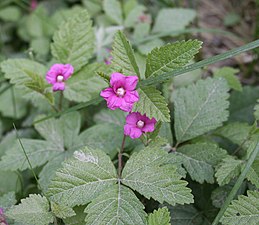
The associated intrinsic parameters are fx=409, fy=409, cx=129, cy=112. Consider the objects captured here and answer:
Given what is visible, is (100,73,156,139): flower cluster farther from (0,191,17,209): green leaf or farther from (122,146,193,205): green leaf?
(0,191,17,209): green leaf

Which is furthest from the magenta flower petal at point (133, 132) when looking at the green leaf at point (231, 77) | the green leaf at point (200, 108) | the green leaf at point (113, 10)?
the green leaf at point (113, 10)

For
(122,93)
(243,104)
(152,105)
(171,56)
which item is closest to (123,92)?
(122,93)

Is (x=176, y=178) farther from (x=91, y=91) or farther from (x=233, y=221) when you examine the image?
(x=91, y=91)

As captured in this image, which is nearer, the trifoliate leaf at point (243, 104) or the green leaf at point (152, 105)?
the green leaf at point (152, 105)

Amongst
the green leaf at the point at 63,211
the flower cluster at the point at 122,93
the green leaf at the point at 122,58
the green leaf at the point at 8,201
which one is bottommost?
the green leaf at the point at 8,201

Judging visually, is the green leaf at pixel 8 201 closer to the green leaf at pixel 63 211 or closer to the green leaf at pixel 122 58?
the green leaf at pixel 63 211

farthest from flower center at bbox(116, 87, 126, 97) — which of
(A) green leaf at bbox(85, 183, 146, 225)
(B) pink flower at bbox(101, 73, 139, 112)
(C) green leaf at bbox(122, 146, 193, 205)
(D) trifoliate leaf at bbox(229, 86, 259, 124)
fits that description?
(D) trifoliate leaf at bbox(229, 86, 259, 124)

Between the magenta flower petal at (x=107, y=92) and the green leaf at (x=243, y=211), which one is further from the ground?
the magenta flower petal at (x=107, y=92)

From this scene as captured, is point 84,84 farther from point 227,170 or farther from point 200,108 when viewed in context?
point 227,170
